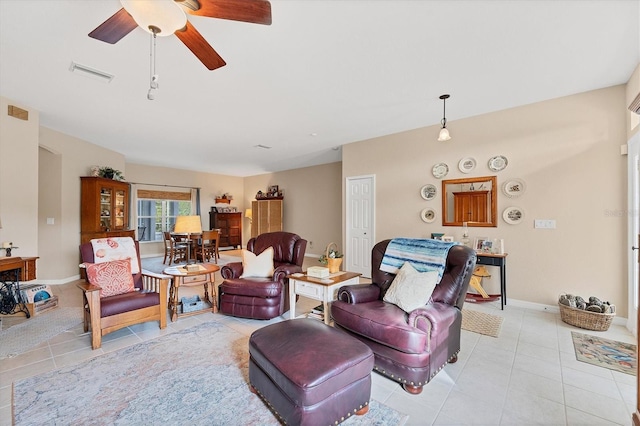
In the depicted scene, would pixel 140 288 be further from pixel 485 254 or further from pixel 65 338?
pixel 485 254

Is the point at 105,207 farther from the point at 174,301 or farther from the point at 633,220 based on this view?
the point at 633,220

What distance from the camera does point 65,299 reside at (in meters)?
4.00

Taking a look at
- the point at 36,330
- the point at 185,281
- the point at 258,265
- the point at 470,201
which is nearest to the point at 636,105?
the point at 470,201

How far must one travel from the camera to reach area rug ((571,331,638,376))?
225 cm

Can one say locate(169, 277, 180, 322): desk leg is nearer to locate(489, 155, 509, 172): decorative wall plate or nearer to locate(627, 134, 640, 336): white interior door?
locate(489, 155, 509, 172): decorative wall plate

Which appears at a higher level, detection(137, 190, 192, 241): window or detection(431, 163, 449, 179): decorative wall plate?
detection(431, 163, 449, 179): decorative wall plate

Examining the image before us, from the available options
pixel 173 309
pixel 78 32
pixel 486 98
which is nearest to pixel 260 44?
pixel 78 32

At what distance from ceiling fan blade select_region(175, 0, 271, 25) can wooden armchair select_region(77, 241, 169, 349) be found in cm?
247

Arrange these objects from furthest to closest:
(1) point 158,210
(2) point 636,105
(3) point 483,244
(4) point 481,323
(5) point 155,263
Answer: (1) point 158,210
(5) point 155,263
(3) point 483,244
(4) point 481,323
(2) point 636,105

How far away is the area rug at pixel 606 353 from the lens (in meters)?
2.25

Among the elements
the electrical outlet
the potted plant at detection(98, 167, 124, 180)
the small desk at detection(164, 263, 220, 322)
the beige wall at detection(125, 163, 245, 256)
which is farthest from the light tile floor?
the beige wall at detection(125, 163, 245, 256)

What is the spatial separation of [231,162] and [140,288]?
4838 millimetres

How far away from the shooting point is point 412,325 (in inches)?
75.6

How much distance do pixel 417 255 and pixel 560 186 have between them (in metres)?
2.39
